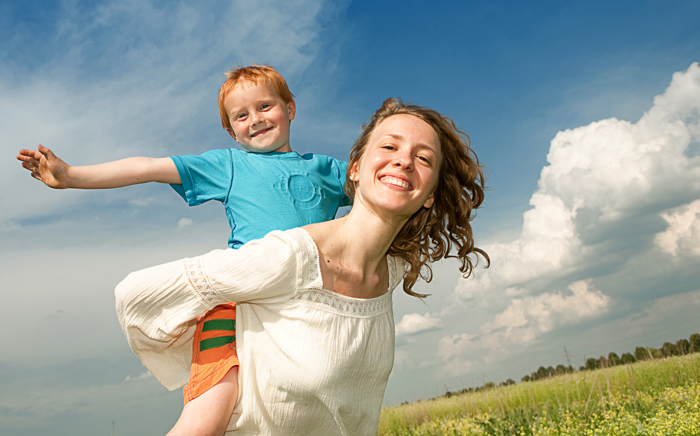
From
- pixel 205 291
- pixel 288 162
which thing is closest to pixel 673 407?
pixel 288 162

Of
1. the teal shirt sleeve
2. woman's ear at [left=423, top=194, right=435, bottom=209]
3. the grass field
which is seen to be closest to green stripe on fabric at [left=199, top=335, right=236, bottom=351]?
the teal shirt sleeve

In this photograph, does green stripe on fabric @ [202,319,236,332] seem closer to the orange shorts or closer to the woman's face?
the orange shorts

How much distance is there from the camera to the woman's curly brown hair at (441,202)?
3.53 m

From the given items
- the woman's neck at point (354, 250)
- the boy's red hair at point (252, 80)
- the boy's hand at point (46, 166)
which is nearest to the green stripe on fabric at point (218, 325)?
the woman's neck at point (354, 250)

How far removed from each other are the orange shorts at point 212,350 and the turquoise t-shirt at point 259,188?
→ 0.65m

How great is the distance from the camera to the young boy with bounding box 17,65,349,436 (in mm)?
2482

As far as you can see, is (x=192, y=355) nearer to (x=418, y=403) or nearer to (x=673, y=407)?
(x=673, y=407)

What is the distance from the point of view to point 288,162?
3549 mm

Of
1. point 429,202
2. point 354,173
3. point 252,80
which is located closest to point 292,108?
point 252,80

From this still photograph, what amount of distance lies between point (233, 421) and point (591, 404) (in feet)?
27.8

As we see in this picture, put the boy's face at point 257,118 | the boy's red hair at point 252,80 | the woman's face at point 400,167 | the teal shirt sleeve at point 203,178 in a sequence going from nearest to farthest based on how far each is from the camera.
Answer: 1. the woman's face at point 400,167
2. the teal shirt sleeve at point 203,178
3. the boy's face at point 257,118
4. the boy's red hair at point 252,80

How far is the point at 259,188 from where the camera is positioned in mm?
3297

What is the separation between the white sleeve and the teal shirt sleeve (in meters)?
1.10

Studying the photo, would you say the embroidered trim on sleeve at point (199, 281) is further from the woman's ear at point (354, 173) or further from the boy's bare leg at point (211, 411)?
the woman's ear at point (354, 173)
